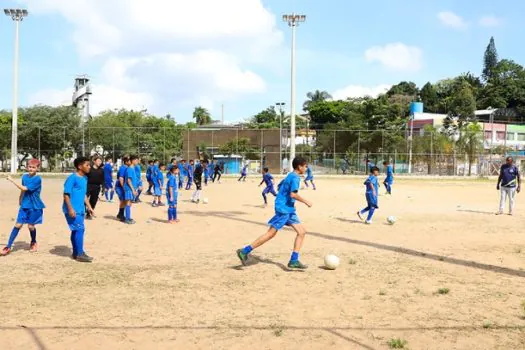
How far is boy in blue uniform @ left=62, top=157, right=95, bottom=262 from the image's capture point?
26.7 ft

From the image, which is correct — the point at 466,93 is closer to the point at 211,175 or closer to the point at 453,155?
the point at 453,155

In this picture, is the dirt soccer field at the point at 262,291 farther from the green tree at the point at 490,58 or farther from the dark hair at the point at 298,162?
the green tree at the point at 490,58

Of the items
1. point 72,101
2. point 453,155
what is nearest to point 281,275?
point 453,155

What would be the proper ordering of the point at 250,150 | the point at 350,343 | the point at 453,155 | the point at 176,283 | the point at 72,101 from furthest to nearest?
1. the point at 72,101
2. the point at 250,150
3. the point at 453,155
4. the point at 176,283
5. the point at 350,343

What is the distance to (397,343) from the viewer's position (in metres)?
4.82

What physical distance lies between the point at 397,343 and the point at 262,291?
7.29 feet

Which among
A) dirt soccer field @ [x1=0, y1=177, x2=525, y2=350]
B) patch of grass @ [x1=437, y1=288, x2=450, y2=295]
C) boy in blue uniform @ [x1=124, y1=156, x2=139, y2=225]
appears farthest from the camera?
boy in blue uniform @ [x1=124, y1=156, x2=139, y2=225]

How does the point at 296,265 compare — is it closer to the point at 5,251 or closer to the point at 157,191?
the point at 5,251

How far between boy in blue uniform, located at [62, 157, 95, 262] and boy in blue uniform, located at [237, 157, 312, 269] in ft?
8.45

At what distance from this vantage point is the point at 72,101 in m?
82.1

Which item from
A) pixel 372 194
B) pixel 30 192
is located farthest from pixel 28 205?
pixel 372 194

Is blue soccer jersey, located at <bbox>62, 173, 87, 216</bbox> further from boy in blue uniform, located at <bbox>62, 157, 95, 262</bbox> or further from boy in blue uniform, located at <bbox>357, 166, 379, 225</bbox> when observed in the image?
boy in blue uniform, located at <bbox>357, 166, 379, 225</bbox>

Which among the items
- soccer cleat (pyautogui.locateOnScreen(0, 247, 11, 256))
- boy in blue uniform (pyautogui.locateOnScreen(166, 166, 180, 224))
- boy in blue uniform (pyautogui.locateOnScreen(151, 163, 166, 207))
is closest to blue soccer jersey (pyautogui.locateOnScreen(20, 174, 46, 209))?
soccer cleat (pyautogui.locateOnScreen(0, 247, 11, 256))

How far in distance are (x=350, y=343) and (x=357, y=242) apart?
18.8ft
